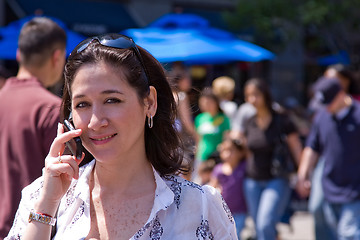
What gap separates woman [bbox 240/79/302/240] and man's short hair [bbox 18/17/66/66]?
135 inches

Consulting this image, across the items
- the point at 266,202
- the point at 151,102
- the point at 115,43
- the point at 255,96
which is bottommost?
the point at 266,202

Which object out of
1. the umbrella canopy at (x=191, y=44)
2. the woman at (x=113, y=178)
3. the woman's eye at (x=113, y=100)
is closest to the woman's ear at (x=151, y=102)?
the woman at (x=113, y=178)

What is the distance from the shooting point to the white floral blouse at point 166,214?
2.20 meters

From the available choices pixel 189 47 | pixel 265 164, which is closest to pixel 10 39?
pixel 189 47

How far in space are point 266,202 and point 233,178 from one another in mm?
497

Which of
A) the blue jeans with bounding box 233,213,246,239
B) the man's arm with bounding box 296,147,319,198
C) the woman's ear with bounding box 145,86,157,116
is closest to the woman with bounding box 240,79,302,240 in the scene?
the blue jeans with bounding box 233,213,246,239

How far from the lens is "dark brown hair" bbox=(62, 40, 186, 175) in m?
2.25

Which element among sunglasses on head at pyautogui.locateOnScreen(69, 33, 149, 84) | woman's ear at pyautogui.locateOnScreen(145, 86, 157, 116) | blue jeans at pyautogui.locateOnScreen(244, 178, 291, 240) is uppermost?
sunglasses on head at pyautogui.locateOnScreen(69, 33, 149, 84)

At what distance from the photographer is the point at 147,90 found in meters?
2.32

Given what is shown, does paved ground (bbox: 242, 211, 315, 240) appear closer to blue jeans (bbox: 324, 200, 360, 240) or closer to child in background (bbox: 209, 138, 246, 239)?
child in background (bbox: 209, 138, 246, 239)

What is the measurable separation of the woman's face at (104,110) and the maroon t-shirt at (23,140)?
1.19 metres

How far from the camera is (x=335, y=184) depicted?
6074 mm

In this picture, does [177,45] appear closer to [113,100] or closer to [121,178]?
[121,178]

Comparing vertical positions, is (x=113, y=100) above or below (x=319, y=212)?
above
